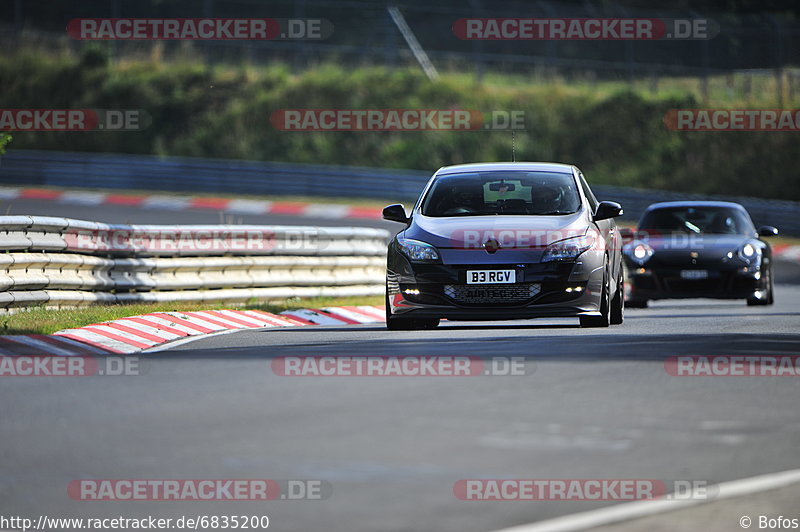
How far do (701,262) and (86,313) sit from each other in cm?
788

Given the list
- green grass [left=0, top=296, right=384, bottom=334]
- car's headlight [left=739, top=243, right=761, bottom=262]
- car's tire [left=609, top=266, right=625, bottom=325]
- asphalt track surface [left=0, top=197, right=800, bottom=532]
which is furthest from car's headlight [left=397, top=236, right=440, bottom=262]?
car's headlight [left=739, top=243, right=761, bottom=262]

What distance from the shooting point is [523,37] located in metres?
41.2

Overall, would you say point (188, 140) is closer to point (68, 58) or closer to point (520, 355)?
point (68, 58)

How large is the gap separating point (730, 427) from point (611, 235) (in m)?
7.12

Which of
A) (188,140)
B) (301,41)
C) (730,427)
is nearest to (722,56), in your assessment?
(301,41)

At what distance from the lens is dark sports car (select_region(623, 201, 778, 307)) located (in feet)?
62.7

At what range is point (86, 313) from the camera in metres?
15.2

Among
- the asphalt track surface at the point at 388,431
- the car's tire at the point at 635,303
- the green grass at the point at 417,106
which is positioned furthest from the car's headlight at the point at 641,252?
the green grass at the point at 417,106
